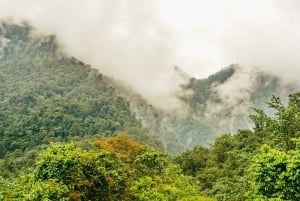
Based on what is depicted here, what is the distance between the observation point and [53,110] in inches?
5615

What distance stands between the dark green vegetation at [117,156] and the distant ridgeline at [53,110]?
351 millimetres

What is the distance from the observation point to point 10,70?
650ft

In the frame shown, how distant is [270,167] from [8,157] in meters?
99.5

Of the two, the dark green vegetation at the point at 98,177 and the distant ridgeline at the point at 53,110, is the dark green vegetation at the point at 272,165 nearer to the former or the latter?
the dark green vegetation at the point at 98,177

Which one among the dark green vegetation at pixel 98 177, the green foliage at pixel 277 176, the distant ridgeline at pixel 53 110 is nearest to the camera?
the green foliage at pixel 277 176

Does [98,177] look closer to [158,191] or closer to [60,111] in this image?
[158,191]

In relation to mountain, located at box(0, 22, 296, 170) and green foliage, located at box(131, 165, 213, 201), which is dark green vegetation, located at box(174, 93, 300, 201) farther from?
mountain, located at box(0, 22, 296, 170)

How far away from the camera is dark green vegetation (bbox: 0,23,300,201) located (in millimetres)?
20391

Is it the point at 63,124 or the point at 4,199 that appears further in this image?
the point at 63,124

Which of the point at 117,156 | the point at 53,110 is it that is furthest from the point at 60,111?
the point at 117,156

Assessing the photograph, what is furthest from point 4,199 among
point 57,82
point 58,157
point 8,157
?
point 57,82

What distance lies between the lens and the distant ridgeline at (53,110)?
123125mm

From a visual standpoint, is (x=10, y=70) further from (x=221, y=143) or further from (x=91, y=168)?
(x=91, y=168)

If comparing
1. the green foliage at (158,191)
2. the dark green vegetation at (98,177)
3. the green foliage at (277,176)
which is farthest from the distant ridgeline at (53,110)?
the green foliage at (277,176)
